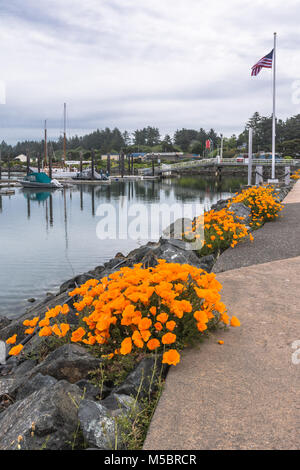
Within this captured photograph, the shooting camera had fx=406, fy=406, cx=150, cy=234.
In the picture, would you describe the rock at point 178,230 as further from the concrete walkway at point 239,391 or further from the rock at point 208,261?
the concrete walkway at point 239,391

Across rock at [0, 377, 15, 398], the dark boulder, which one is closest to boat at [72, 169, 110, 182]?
the dark boulder

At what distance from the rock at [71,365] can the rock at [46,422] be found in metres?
0.42

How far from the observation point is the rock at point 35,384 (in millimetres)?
2910

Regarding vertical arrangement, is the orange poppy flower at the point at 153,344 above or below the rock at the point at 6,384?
above

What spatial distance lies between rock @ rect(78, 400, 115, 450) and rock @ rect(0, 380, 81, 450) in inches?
3.5

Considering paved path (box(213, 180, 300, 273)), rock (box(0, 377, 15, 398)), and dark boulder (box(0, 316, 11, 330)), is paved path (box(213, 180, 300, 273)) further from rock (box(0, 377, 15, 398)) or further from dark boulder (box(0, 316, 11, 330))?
dark boulder (box(0, 316, 11, 330))

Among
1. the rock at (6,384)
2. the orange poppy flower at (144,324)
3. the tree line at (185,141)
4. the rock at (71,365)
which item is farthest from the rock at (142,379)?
the tree line at (185,141)

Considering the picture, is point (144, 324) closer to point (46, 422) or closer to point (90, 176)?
point (46, 422)

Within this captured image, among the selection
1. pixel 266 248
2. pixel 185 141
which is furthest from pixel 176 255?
pixel 185 141

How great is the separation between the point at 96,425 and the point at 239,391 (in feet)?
3.12

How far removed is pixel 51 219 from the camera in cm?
2384
